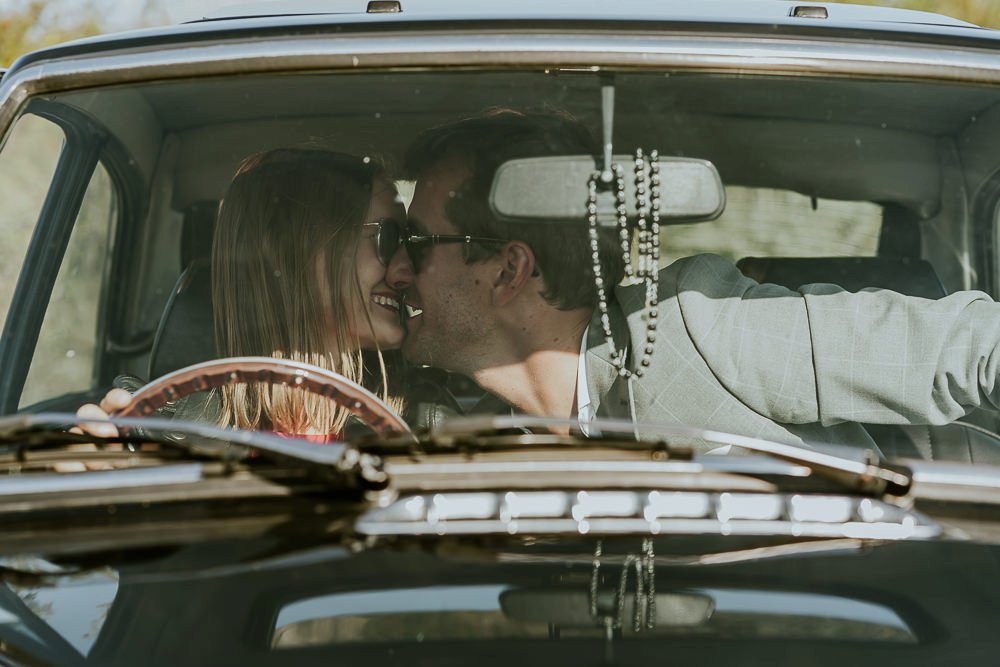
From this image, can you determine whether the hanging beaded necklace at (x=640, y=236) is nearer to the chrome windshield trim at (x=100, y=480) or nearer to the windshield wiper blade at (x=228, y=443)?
the windshield wiper blade at (x=228, y=443)

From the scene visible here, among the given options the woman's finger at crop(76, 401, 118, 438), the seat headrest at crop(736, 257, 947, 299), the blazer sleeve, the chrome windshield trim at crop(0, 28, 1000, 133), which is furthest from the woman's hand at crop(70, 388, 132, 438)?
the seat headrest at crop(736, 257, 947, 299)

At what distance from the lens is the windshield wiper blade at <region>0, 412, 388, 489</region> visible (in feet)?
5.40

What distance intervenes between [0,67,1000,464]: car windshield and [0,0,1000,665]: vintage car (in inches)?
0.5

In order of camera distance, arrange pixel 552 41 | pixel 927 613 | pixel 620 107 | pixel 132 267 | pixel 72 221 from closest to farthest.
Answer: pixel 927 613 < pixel 552 41 < pixel 620 107 < pixel 72 221 < pixel 132 267

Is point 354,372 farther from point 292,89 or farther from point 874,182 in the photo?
point 874,182

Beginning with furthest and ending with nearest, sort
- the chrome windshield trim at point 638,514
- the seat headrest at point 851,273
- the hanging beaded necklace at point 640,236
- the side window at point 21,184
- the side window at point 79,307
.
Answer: the side window at point 79,307
the seat headrest at point 851,273
the side window at point 21,184
the hanging beaded necklace at point 640,236
the chrome windshield trim at point 638,514

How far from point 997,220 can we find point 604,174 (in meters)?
1.28

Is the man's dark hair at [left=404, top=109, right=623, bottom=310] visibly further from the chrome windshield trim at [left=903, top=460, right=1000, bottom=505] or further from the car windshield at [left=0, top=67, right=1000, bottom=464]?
the chrome windshield trim at [left=903, top=460, right=1000, bottom=505]

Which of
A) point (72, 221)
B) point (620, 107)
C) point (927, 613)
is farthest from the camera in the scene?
point (72, 221)

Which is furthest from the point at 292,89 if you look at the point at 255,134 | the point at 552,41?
the point at 552,41

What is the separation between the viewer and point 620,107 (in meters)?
2.28

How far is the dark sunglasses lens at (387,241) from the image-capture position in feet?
7.82

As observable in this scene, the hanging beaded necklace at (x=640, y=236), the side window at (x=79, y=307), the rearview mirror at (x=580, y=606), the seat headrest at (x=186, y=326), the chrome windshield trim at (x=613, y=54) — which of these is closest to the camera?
the rearview mirror at (x=580, y=606)

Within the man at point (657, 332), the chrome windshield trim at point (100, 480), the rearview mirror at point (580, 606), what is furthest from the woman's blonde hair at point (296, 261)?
the rearview mirror at point (580, 606)
